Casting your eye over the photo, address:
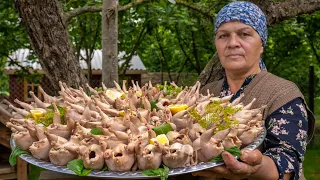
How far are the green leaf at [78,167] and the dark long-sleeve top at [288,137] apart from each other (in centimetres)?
88

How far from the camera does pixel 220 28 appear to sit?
89.0 inches

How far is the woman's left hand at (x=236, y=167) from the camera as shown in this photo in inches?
60.3

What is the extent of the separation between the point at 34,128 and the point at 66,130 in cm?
13

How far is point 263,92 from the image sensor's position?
2.20m

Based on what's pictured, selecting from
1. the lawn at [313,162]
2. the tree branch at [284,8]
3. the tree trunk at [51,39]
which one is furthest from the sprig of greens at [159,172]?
the lawn at [313,162]

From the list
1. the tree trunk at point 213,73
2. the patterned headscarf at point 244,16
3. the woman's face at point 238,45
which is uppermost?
the patterned headscarf at point 244,16

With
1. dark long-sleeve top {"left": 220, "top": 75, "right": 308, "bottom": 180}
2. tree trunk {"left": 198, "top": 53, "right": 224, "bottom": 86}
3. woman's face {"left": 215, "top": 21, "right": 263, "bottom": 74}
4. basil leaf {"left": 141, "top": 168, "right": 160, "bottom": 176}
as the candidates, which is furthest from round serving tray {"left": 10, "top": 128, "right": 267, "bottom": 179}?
tree trunk {"left": 198, "top": 53, "right": 224, "bottom": 86}

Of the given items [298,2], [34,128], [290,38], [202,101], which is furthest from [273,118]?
[290,38]

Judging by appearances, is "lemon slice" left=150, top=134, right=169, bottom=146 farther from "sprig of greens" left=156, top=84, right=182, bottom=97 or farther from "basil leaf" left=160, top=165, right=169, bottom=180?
"sprig of greens" left=156, top=84, right=182, bottom=97

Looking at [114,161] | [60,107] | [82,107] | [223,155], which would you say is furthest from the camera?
[60,107]

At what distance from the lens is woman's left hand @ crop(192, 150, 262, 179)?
1.53 meters

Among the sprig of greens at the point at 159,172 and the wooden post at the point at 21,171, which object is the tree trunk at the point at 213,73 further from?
the wooden post at the point at 21,171

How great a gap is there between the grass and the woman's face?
197 inches

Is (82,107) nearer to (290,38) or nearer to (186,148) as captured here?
(186,148)
